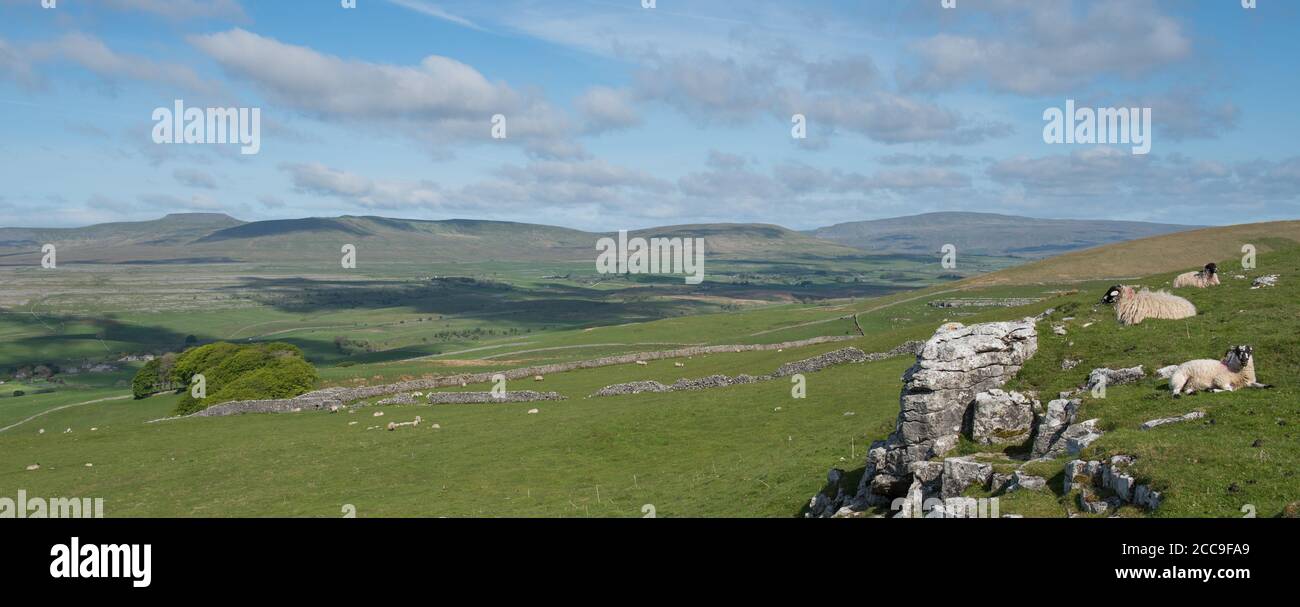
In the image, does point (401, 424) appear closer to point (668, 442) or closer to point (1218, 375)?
point (668, 442)

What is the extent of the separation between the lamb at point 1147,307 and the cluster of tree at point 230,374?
228 ft

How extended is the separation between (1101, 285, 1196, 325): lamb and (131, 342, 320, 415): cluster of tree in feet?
228

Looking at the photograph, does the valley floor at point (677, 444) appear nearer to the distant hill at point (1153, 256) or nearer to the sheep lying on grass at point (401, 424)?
the sheep lying on grass at point (401, 424)

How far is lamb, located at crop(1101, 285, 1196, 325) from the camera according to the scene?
1244 inches

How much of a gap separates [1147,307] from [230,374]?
269ft

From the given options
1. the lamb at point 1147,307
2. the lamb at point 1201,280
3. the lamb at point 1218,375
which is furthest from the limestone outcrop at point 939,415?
the lamb at point 1201,280

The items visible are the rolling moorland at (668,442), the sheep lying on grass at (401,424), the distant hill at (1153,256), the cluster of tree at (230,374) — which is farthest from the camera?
the distant hill at (1153,256)

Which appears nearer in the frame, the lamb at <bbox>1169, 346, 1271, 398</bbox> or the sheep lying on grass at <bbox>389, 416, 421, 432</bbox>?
the lamb at <bbox>1169, 346, 1271, 398</bbox>

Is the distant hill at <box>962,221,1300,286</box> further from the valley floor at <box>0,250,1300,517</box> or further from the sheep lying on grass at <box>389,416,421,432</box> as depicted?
the sheep lying on grass at <box>389,416,421,432</box>

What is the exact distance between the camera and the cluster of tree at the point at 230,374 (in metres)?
74.4

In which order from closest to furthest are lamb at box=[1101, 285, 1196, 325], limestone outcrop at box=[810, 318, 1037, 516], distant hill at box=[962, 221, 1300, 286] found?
limestone outcrop at box=[810, 318, 1037, 516]
lamb at box=[1101, 285, 1196, 325]
distant hill at box=[962, 221, 1300, 286]

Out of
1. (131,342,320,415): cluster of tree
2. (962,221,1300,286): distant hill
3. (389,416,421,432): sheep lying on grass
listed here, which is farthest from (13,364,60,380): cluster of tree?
(962,221,1300,286): distant hill

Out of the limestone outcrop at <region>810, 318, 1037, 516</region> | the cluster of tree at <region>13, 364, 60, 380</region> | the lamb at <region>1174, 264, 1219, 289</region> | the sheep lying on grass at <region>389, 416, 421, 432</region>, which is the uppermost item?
the lamb at <region>1174, 264, 1219, 289</region>
